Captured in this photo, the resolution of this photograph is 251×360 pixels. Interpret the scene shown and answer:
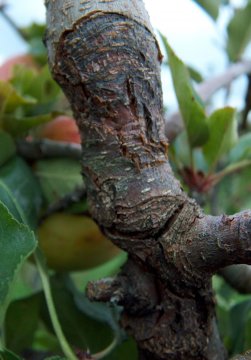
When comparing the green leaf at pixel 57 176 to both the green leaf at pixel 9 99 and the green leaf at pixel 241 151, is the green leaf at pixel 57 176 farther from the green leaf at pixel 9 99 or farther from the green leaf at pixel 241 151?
the green leaf at pixel 241 151

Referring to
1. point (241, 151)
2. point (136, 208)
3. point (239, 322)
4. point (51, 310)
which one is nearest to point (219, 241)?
point (136, 208)

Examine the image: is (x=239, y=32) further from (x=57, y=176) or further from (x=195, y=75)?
(x=57, y=176)

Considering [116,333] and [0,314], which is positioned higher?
[0,314]

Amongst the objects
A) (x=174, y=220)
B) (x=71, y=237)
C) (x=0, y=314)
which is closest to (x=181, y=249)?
(x=174, y=220)

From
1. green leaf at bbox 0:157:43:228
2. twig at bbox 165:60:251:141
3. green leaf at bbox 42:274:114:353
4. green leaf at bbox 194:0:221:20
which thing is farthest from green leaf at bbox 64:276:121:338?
green leaf at bbox 194:0:221:20

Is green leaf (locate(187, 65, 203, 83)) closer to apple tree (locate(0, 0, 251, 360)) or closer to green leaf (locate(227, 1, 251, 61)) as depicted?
green leaf (locate(227, 1, 251, 61))

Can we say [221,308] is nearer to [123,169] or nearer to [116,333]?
[116,333]
